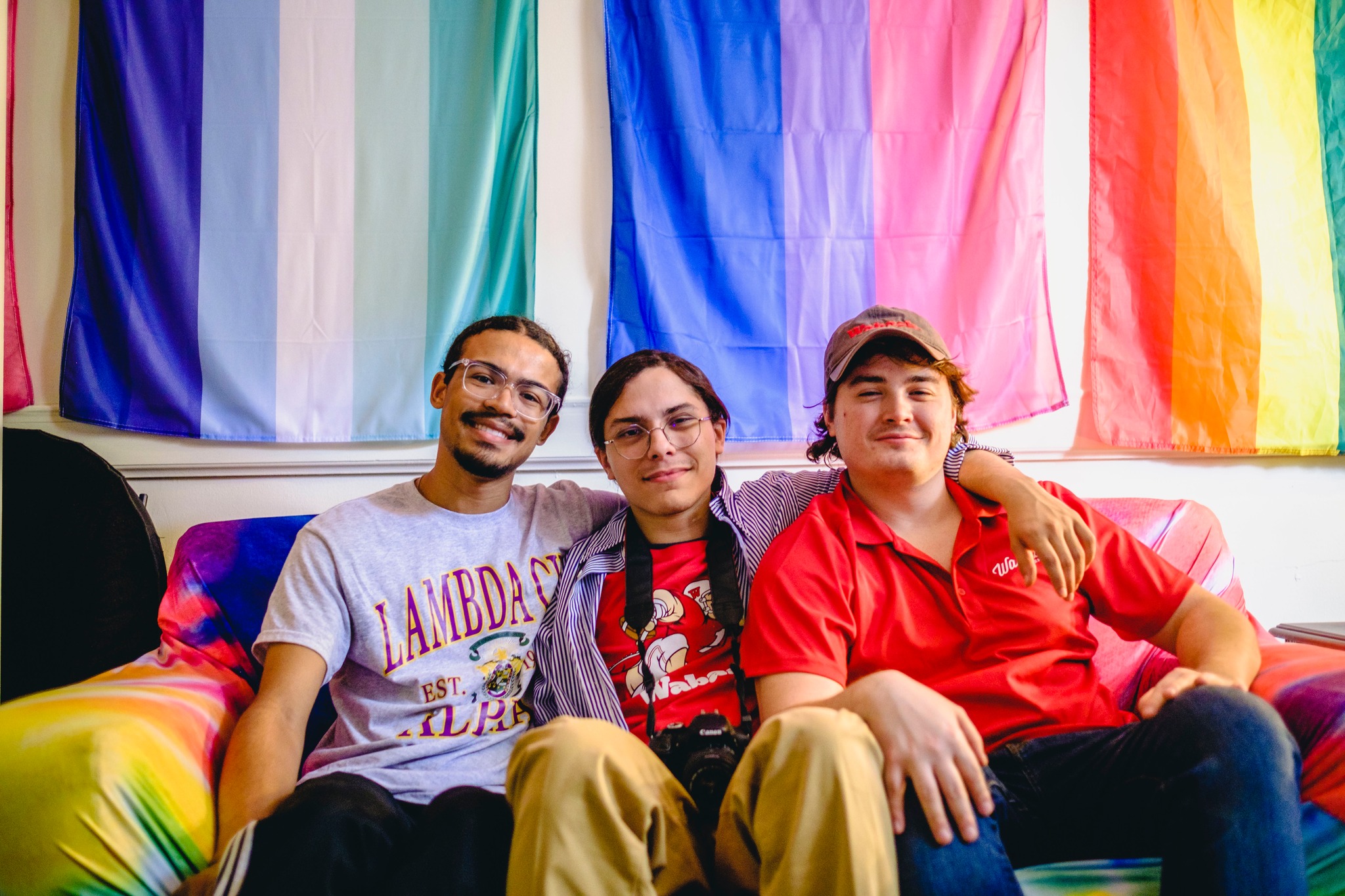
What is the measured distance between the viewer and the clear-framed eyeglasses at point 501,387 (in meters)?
1.53

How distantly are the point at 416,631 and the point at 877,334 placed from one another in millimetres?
995

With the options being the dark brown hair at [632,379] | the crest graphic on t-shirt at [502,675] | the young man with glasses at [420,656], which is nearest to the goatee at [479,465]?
the young man with glasses at [420,656]

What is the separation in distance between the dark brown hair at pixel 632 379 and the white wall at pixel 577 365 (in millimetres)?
537

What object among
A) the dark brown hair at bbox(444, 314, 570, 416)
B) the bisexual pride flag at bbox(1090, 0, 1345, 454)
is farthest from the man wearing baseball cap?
the bisexual pride flag at bbox(1090, 0, 1345, 454)

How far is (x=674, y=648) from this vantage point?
140cm

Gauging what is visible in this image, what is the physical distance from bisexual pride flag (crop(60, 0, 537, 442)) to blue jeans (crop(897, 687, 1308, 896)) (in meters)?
1.61

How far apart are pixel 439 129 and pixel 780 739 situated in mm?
1850

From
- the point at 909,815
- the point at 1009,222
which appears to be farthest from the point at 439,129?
the point at 909,815

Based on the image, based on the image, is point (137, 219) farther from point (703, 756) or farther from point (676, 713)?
point (703, 756)

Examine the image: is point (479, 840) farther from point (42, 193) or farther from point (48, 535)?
point (42, 193)

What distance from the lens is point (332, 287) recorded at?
6.72 ft

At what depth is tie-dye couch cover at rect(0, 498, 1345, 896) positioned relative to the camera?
101 centimetres

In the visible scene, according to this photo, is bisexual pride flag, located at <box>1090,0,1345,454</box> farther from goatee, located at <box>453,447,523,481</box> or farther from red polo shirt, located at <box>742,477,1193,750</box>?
goatee, located at <box>453,447,523,481</box>

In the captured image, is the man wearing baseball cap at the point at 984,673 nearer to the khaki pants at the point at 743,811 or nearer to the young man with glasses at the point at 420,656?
the khaki pants at the point at 743,811
